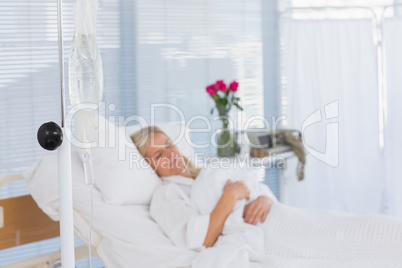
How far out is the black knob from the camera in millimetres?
1279

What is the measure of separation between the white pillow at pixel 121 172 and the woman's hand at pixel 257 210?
423 mm

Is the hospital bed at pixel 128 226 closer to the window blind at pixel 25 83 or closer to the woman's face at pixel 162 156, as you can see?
the woman's face at pixel 162 156

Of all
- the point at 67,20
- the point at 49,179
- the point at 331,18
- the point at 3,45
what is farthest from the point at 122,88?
the point at 331,18

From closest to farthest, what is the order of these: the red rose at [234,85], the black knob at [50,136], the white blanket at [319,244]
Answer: the black knob at [50,136] → the white blanket at [319,244] → the red rose at [234,85]

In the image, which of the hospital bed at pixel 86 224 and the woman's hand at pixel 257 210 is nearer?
the hospital bed at pixel 86 224

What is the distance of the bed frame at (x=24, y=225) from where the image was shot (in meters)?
2.34

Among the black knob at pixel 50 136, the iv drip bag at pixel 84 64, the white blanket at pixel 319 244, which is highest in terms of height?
the iv drip bag at pixel 84 64

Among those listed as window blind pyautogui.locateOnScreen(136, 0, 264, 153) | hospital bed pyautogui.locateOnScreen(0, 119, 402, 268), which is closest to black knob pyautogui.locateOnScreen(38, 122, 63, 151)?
hospital bed pyautogui.locateOnScreen(0, 119, 402, 268)

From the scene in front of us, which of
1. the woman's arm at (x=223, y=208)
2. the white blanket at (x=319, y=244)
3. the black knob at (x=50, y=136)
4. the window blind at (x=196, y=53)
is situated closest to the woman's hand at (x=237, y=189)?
the woman's arm at (x=223, y=208)

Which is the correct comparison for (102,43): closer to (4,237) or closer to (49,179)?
(49,179)

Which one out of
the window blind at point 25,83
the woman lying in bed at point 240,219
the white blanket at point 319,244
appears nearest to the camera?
the white blanket at point 319,244

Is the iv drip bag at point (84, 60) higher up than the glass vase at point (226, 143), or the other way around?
the iv drip bag at point (84, 60)

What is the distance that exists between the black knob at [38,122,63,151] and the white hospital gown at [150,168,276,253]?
0.96 metres

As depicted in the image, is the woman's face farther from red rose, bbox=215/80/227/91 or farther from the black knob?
the black knob
